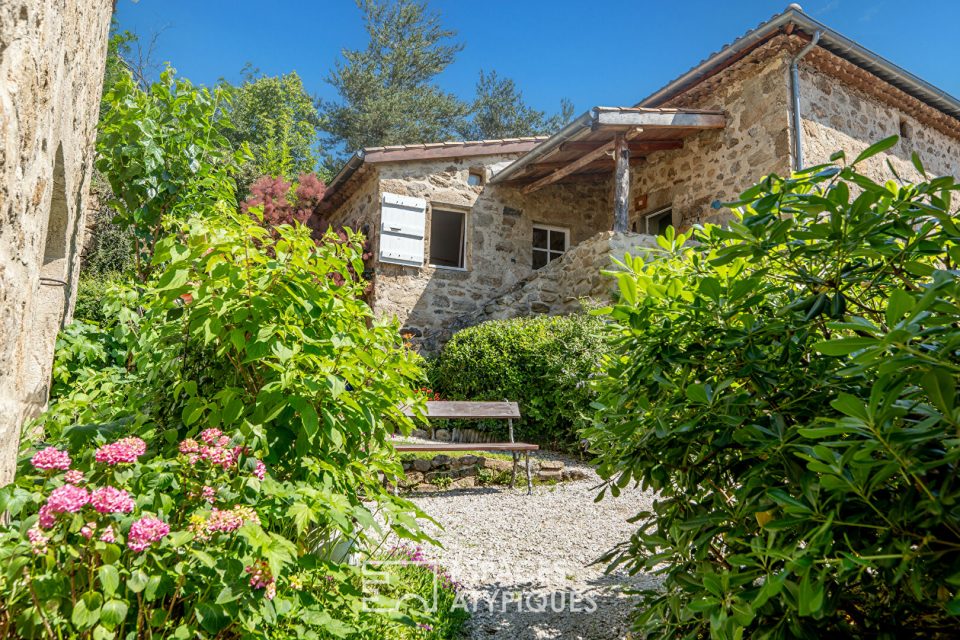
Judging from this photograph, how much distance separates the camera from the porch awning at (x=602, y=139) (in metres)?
8.90

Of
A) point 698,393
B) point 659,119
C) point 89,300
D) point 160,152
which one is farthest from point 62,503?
point 659,119

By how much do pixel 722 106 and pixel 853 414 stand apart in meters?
9.80

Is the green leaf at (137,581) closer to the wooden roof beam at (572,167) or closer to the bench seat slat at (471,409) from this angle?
the bench seat slat at (471,409)

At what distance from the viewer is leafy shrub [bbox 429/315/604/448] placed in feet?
23.5

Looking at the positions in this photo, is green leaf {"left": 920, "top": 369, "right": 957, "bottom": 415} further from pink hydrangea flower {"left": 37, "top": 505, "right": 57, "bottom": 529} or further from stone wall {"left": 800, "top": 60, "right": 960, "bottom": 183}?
stone wall {"left": 800, "top": 60, "right": 960, "bottom": 183}

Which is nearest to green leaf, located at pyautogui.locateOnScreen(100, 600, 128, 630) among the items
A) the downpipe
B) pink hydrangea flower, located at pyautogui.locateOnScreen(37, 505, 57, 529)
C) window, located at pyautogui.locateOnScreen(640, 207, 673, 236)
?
pink hydrangea flower, located at pyautogui.locateOnScreen(37, 505, 57, 529)

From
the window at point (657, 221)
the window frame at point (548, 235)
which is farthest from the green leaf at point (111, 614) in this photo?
the window frame at point (548, 235)

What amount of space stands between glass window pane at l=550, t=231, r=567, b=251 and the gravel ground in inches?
270

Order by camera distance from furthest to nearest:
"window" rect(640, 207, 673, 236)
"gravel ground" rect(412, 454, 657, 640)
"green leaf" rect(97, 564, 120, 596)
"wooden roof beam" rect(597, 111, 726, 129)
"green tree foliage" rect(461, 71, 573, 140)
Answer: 1. "green tree foliage" rect(461, 71, 573, 140)
2. "window" rect(640, 207, 673, 236)
3. "wooden roof beam" rect(597, 111, 726, 129)
4. "gravel ground" rect(412, 454, 657, 640)
5. "green leaf" rect(97, 564, 120, 596)

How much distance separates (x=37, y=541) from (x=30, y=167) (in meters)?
1.02

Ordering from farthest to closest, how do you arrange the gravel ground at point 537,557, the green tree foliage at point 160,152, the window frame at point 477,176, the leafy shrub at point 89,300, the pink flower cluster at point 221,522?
the window frame at point 477,176 < the leafy shrub at point 89,300 < the green tree foliage at point 160,152 < the gravel ground at point 537,557 < the pink flower cluster at point 221,522

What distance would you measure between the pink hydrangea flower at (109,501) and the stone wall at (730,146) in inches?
357

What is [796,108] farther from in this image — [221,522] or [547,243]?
[221,522]

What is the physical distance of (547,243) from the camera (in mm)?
12086
